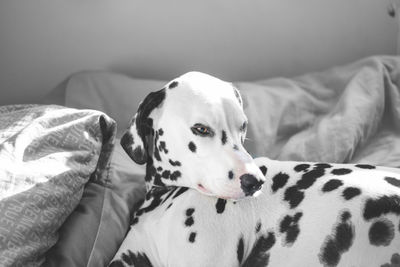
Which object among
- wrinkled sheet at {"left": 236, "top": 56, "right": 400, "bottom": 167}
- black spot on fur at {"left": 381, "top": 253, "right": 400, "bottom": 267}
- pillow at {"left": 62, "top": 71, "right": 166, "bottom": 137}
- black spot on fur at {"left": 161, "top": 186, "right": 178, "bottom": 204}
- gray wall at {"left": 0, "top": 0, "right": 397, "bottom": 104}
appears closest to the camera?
black spot on fur at {"left": 381, "top": 253, "right": 400, "bottom": 267}

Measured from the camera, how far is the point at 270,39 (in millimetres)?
2623

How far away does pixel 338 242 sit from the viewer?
124 cm

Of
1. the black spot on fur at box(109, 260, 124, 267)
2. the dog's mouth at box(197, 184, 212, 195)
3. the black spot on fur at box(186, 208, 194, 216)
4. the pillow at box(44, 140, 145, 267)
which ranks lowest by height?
the black spot on fur at box(109, 260, 124, 267)

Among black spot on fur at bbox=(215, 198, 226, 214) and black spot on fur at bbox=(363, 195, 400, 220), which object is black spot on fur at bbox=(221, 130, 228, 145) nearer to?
black spot on fur at bbox=(215, 198, 226, 214)

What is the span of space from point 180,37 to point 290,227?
145cm

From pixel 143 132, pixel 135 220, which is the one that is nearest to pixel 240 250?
pixel 135 220

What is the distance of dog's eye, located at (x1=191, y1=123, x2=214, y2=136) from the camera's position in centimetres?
136

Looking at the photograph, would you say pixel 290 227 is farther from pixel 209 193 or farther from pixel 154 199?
pixel 154 199

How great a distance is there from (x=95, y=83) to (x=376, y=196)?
4.61ft

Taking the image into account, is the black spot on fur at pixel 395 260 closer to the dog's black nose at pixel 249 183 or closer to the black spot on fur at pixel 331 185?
the black spot on fur at pixel 331 185

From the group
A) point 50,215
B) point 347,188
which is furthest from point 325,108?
point 50,215

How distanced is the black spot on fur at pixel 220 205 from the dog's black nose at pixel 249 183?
115 millimetres

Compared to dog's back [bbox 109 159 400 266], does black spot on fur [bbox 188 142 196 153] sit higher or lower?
higher

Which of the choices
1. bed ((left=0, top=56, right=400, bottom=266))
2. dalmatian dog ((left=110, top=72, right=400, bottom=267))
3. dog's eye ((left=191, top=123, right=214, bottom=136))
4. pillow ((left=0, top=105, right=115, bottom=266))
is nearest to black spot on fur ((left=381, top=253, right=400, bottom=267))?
dalmatian dog ((left=110, top=72, right=400, bottom=267))
